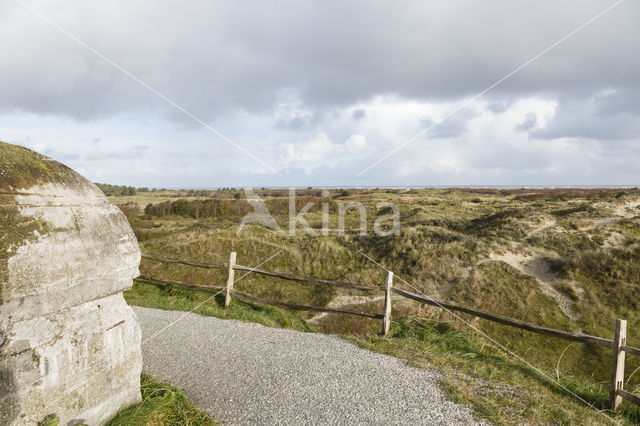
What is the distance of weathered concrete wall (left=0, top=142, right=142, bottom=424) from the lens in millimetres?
2477

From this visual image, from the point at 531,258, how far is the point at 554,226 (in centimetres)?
451

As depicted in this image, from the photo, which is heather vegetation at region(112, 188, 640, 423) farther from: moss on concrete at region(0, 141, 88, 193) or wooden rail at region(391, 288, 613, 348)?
moss on concrete at region(0, 141, 88, 193)

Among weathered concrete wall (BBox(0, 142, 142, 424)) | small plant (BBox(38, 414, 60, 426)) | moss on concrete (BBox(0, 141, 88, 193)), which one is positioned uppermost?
moss on concrete (BBox(0, 141, 88, 193))

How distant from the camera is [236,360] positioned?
19.0ft

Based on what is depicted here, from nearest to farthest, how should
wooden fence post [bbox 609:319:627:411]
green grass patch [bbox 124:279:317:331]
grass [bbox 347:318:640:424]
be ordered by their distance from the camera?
grass [bbox 347:318:640:424], wooden fence post [bbox 609:319:627:411], green grass patch [bbox 124:279:317:331]

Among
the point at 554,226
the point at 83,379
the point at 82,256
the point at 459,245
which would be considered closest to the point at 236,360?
the point at 83,379

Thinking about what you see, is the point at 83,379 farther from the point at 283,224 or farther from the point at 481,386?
the point at 283,224

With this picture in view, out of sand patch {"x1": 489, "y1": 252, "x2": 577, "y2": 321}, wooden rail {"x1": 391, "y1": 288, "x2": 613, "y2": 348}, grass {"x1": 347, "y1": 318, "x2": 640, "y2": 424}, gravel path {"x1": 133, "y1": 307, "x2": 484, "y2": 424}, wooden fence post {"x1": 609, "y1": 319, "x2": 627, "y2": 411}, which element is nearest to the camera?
gravel path {"x1": 133, "y1": 307, "x2": 484, "y2": 424}

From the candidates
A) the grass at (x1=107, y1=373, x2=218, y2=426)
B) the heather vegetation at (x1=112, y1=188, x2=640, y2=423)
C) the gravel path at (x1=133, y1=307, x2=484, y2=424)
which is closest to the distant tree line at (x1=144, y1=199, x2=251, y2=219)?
the heather vegetation at (x1=112, y1=188, x2=640, y2=423)

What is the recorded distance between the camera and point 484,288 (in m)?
12.9

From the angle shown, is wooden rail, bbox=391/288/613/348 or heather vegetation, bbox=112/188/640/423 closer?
wooden rail, bbox=391/288/613/348

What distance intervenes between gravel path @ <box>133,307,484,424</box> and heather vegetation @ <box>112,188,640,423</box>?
21.1 inches

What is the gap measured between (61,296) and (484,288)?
13.0 metres

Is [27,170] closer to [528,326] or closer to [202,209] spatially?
[528,326]
